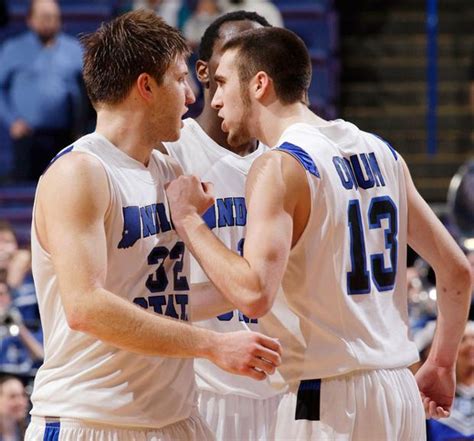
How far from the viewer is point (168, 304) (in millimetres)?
3365

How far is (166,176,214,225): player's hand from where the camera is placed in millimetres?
3379

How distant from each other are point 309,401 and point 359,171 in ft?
2.36

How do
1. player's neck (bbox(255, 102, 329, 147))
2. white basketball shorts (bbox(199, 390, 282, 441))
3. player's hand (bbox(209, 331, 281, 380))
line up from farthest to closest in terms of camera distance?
1. white basketball shorts (bbox(199, 390, 282, 441))
2. player's neck (bbox(255, 102, 329, 147))
3. player's hand (bbox(209, 331, 281, 380))

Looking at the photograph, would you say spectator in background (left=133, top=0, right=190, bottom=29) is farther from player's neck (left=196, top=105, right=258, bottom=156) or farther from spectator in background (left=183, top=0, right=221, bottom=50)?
player's neck (left=196, top=105, right=258, bottom=156)

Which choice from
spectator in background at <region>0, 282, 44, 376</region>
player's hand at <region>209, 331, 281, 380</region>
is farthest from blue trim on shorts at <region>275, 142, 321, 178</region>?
spectator in background at <region>0, 282, 44, 376</region>

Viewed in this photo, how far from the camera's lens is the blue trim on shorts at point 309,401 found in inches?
133

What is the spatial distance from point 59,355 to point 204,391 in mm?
1064

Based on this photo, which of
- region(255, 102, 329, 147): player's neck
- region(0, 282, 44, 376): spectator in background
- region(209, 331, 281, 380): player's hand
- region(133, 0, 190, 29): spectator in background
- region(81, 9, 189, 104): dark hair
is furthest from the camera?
region(133, 0, 190, 29): spectator in background

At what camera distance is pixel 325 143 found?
342 centimetres

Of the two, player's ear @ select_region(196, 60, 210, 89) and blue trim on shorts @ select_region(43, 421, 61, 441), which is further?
player's ear @ select_region(196, 60, 210, 89)

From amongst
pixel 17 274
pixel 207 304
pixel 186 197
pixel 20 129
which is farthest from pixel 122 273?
pixel 20 129

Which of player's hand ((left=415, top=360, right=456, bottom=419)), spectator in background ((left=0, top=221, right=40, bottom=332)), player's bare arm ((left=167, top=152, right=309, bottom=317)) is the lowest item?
spectator in background ((left=0, top=221, right=40, bottom=332))

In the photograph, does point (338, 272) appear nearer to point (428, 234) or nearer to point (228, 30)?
point (428, 234)

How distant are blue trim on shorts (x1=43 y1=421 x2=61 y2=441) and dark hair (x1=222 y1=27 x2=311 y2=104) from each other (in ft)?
3.98
